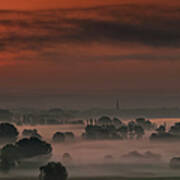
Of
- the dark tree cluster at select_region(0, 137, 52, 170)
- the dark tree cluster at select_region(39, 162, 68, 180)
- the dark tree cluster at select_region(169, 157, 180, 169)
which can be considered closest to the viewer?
the dark tree cluster at select_region(39, 162, 68, 180)

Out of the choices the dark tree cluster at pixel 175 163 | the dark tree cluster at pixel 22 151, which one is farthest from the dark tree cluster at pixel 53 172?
the dark tree cluster at pixel 175 163

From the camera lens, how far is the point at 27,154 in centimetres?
18775

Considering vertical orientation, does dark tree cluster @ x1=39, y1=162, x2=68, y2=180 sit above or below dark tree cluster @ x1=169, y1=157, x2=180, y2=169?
below

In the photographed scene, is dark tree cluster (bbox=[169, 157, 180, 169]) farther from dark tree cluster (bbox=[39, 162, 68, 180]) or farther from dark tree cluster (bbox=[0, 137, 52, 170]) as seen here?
dark tree cluster (bbox=[39, 162, 68, 180])

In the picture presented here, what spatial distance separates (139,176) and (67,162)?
38.2 m

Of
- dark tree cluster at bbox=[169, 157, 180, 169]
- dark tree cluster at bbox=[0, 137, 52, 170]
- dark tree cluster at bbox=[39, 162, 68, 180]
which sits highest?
dark tree cluster at bbox=[0, 137, 52, 170]

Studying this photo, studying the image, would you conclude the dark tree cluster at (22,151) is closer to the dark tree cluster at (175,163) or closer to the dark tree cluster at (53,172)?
the dark tree cluster at (53,172)

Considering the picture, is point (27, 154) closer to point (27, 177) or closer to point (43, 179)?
point (27, 177)

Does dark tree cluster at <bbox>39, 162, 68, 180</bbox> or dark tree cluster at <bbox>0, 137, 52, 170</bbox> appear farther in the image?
dark tree cluster at <bbox>0, 137, 52, 170</bbox>

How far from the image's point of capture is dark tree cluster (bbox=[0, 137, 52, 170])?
6599 inches

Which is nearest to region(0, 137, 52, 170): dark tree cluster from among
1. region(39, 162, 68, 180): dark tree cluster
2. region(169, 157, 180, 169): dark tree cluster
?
region(39, 162, 68, 180): dark tree cluster

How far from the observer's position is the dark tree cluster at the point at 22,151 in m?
168

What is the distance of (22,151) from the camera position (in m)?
187

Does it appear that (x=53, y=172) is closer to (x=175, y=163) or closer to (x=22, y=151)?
(x=22, y=151)
